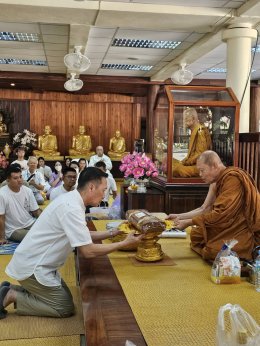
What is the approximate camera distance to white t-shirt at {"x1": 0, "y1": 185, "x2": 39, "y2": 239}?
4645 millimetres

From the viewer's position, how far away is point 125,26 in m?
6.34

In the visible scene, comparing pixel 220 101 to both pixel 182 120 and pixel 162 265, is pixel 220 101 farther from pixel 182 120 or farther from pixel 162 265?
pixel 162 265

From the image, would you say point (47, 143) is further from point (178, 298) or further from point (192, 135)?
point (178, 298)

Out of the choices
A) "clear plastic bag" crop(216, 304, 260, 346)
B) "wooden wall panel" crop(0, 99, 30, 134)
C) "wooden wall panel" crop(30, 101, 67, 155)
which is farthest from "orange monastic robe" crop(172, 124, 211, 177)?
"wooden wall panel" crop(0, 99, 30, 134)

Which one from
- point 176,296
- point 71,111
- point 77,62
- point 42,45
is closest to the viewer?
point 176,296

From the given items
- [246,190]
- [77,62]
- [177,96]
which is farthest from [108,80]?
[246,190]

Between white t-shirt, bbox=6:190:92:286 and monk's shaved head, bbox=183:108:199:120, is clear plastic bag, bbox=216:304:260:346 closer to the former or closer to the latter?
white t-shirt, bbox=6:190:92:286

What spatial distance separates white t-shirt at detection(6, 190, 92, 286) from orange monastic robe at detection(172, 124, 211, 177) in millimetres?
3209

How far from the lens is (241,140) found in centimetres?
579

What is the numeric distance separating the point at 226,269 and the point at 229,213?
527mm

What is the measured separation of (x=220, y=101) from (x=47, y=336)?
411 centimetres

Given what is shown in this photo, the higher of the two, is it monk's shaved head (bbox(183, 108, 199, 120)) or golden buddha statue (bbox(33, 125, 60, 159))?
monk's shaved head (bbox(183, 108, 199, 120))

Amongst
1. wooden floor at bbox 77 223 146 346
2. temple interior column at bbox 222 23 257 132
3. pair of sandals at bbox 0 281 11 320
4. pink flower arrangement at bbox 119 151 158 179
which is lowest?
pair of sandals at bbox 0 281 11 320

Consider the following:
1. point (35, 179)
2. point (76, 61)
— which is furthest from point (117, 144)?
point (76, 61)
